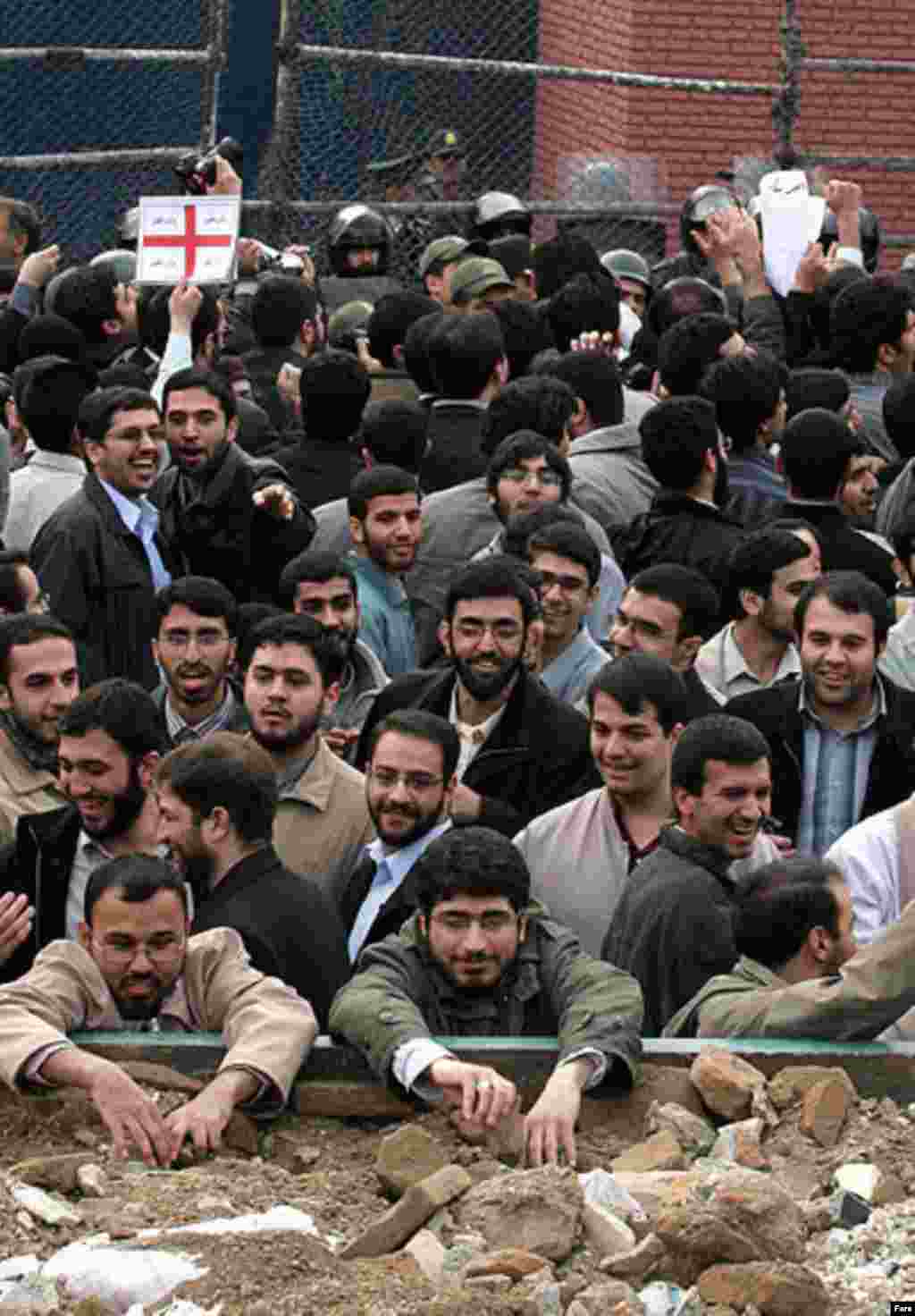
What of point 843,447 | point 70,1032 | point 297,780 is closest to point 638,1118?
point 70,1032

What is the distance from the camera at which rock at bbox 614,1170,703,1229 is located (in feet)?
22.2

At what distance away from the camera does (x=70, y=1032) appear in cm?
728

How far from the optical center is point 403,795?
27.2 ft

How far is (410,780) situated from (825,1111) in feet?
5.10

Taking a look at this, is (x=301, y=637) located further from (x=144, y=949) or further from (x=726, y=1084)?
(x=726, y=1084)

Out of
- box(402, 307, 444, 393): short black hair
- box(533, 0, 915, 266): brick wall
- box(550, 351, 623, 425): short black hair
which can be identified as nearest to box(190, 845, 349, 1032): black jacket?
box(550, 351, 623, 425): short black hair

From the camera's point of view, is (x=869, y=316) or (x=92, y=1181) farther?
(x=869, y=316)

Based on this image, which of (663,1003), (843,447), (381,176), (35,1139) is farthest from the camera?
(381,176)

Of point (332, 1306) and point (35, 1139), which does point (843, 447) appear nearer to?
point (35, 1139)

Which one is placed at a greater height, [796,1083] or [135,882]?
[135,882]

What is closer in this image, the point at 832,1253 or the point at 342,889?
the point at 832,1253

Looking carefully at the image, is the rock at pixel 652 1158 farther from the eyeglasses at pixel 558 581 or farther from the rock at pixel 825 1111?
the eyeglasses at pixel 558 581

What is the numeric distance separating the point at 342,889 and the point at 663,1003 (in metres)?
1.13

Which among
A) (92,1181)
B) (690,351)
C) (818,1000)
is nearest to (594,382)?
(690,351)
